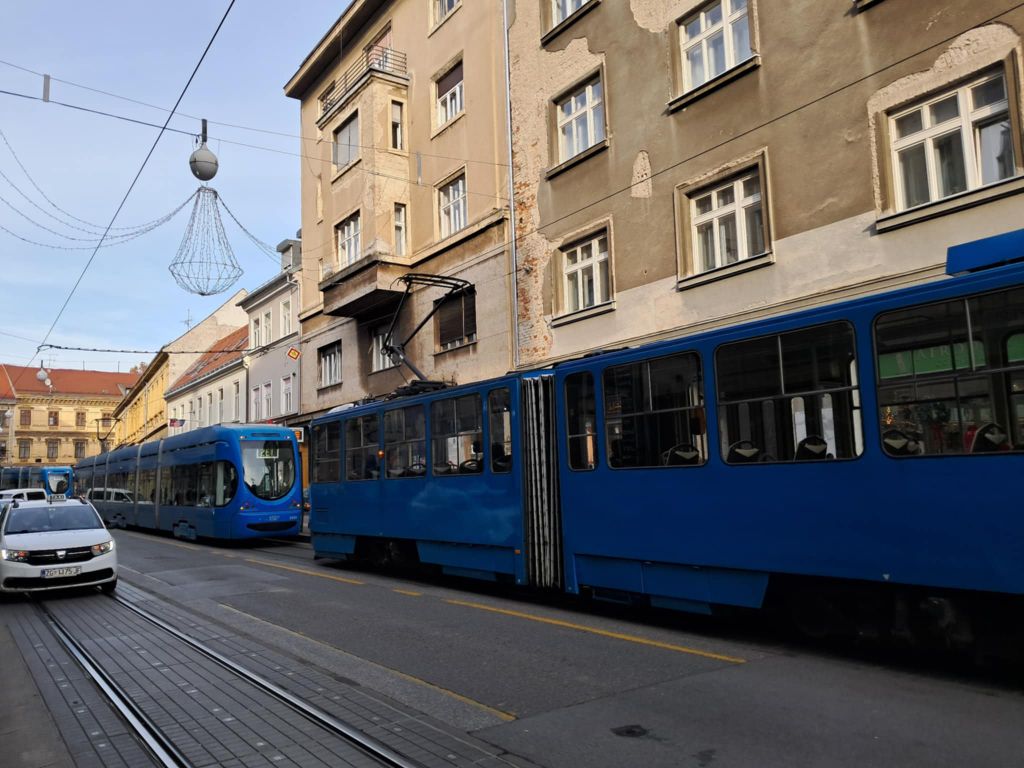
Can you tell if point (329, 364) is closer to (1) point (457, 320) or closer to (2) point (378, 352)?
(2) point (378, 352)

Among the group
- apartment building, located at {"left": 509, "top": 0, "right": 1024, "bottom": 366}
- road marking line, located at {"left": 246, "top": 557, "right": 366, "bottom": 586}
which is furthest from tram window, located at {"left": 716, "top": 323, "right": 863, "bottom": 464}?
road marking line, located at {"left": 246, "top": 557, "right": 366, "bottom": 586}

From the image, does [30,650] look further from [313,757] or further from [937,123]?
[937,123]

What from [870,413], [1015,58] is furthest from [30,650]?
[1015,58]

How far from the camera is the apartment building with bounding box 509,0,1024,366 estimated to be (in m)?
10.9

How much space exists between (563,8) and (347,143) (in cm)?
1015

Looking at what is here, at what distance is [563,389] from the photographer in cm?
992

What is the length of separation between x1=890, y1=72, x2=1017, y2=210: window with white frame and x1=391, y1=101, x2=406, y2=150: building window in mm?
15838

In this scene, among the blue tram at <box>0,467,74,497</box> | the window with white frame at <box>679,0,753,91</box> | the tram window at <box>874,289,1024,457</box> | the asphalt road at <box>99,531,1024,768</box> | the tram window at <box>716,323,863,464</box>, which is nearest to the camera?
the asphalt road at <box>99,531,1024,768</box>

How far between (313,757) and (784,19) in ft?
41.4

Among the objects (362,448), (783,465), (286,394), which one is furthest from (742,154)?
(286,394)

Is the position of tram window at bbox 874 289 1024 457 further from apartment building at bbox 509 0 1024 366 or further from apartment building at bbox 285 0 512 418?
apartment building at bbox 285 0 512 418

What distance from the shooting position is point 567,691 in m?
6.25

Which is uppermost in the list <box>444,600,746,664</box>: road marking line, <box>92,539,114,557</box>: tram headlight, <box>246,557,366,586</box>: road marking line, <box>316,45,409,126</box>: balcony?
<box>316,45,409,126</box>: balcony

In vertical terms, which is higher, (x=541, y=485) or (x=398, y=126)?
(x=398, y=126)
